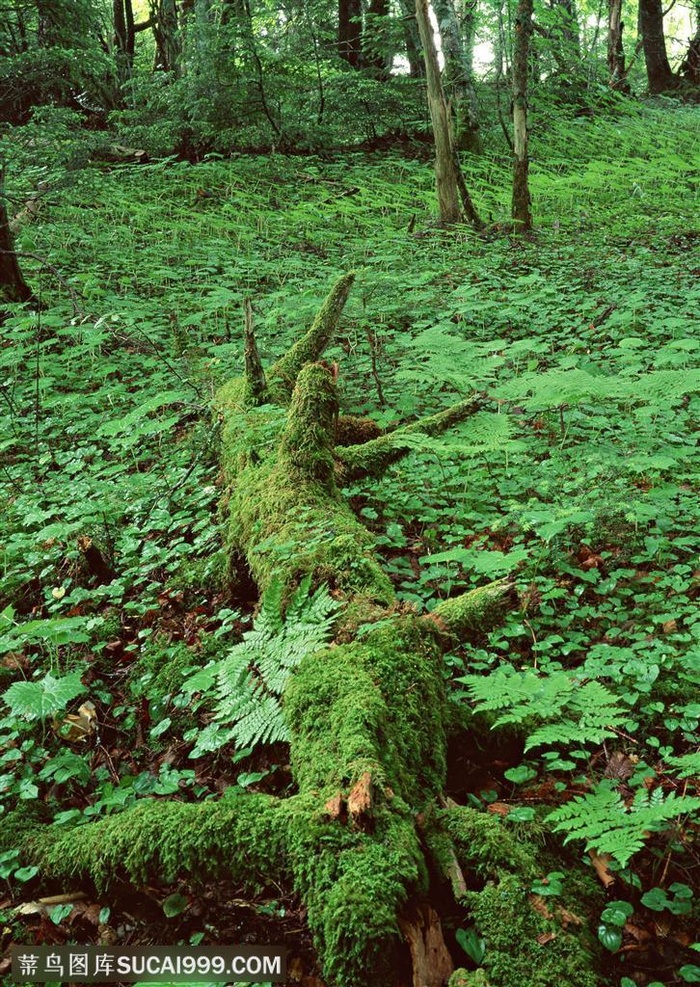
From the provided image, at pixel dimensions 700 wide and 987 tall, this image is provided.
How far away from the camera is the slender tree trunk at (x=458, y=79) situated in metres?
11.5

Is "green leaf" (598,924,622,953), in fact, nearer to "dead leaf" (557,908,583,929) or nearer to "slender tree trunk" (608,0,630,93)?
"dead leaf" (557,908,583,929)

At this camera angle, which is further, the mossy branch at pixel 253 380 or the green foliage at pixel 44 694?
the mossy branch at pixel 253 380

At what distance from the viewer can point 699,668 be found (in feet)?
8.63

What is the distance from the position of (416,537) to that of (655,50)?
83.3 ft

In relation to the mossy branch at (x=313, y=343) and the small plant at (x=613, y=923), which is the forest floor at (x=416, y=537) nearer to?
the small plant at (x=613, y=923)

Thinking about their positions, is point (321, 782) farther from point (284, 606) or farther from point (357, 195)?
point (357, 195)

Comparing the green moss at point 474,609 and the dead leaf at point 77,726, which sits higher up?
the green moss at point 474,609

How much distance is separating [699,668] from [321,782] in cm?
162

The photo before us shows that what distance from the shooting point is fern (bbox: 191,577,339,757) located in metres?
2.43

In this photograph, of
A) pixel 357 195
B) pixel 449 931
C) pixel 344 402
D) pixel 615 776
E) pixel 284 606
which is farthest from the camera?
pixel 357 195

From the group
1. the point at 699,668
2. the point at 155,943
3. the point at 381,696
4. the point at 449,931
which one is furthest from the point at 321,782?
the point at 699,668

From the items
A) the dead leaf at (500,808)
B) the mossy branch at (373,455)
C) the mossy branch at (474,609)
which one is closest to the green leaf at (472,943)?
the dead leaf at (500,808)

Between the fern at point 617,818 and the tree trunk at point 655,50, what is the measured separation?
26306 mm

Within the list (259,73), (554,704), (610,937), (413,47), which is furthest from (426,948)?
(413,47)
